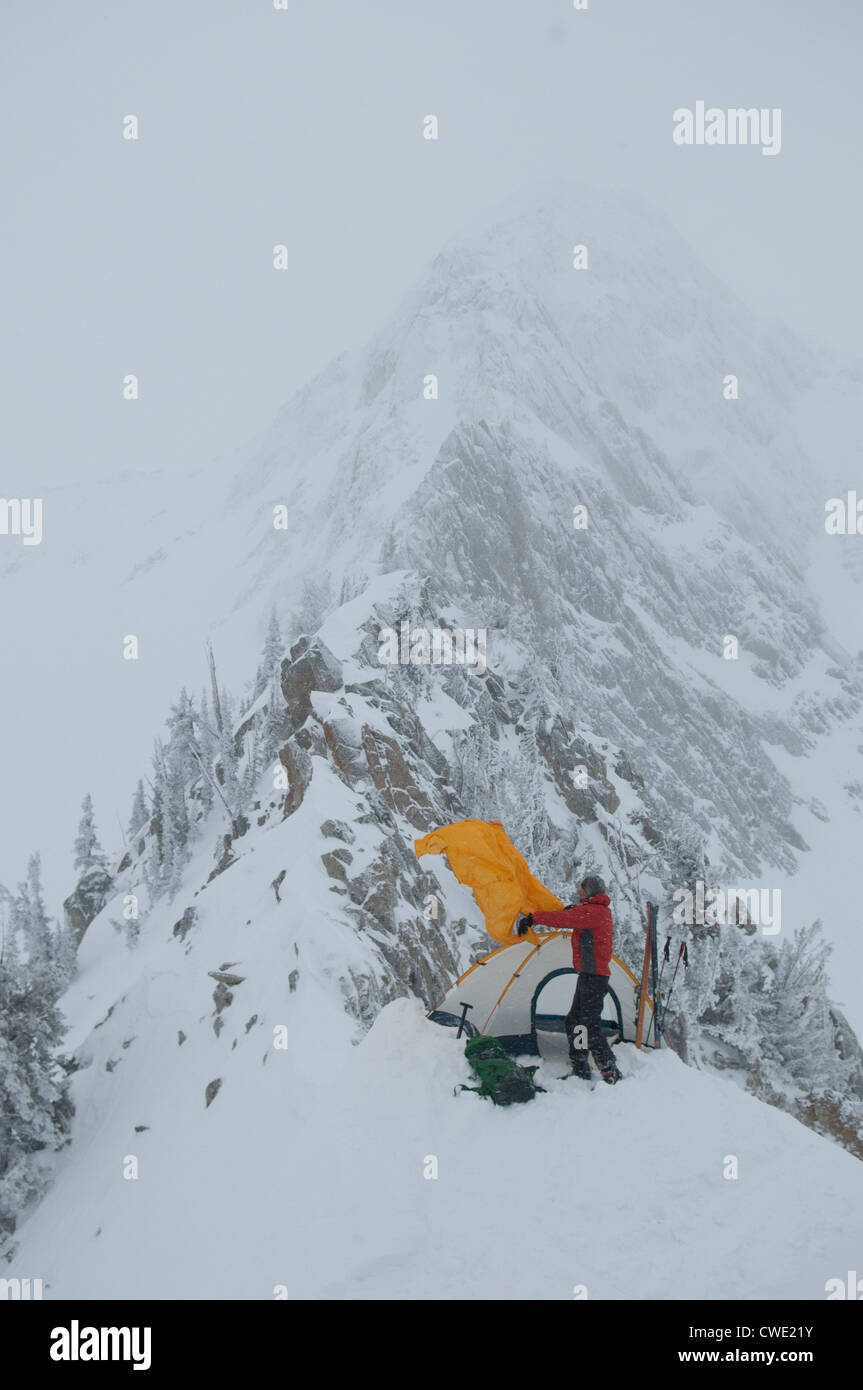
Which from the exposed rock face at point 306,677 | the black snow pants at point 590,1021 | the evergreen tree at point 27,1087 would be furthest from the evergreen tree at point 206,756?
the black snow pants at point 590,1021

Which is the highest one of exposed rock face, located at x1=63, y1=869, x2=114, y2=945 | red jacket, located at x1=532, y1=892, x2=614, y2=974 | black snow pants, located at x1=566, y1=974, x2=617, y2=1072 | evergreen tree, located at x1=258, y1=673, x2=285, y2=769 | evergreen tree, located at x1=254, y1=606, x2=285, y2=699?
evergreen tree, located at x1=254, y1=606, x2=285, y2=699

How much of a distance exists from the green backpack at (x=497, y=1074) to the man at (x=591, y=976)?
2.15 ft

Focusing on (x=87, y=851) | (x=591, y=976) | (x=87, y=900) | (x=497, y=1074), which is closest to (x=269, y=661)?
(x=87, y=851)

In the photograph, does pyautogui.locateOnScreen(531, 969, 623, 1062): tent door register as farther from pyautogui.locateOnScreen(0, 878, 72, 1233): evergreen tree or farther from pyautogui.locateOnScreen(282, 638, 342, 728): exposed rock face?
pyautogui.locateOnScreen(282, 638, 342, 728): exposed rock face

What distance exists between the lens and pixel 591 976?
31.0 ft

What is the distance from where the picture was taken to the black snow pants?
934cm

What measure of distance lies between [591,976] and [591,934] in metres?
0.45

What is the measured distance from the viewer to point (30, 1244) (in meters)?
15.0

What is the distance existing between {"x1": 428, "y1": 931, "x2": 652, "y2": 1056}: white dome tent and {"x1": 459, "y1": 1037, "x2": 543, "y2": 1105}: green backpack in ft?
2.73

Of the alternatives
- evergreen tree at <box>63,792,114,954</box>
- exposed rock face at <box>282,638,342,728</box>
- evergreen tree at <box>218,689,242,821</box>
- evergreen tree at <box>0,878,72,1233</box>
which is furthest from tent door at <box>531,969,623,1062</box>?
evergreen tree at <box>63,792,114,954</box>

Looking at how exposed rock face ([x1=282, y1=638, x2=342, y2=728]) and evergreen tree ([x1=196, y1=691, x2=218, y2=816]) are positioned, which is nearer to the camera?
exposed rock face ([x1=282, y1=638, x2=342, y2=728])

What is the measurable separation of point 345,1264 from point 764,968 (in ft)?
96.8
